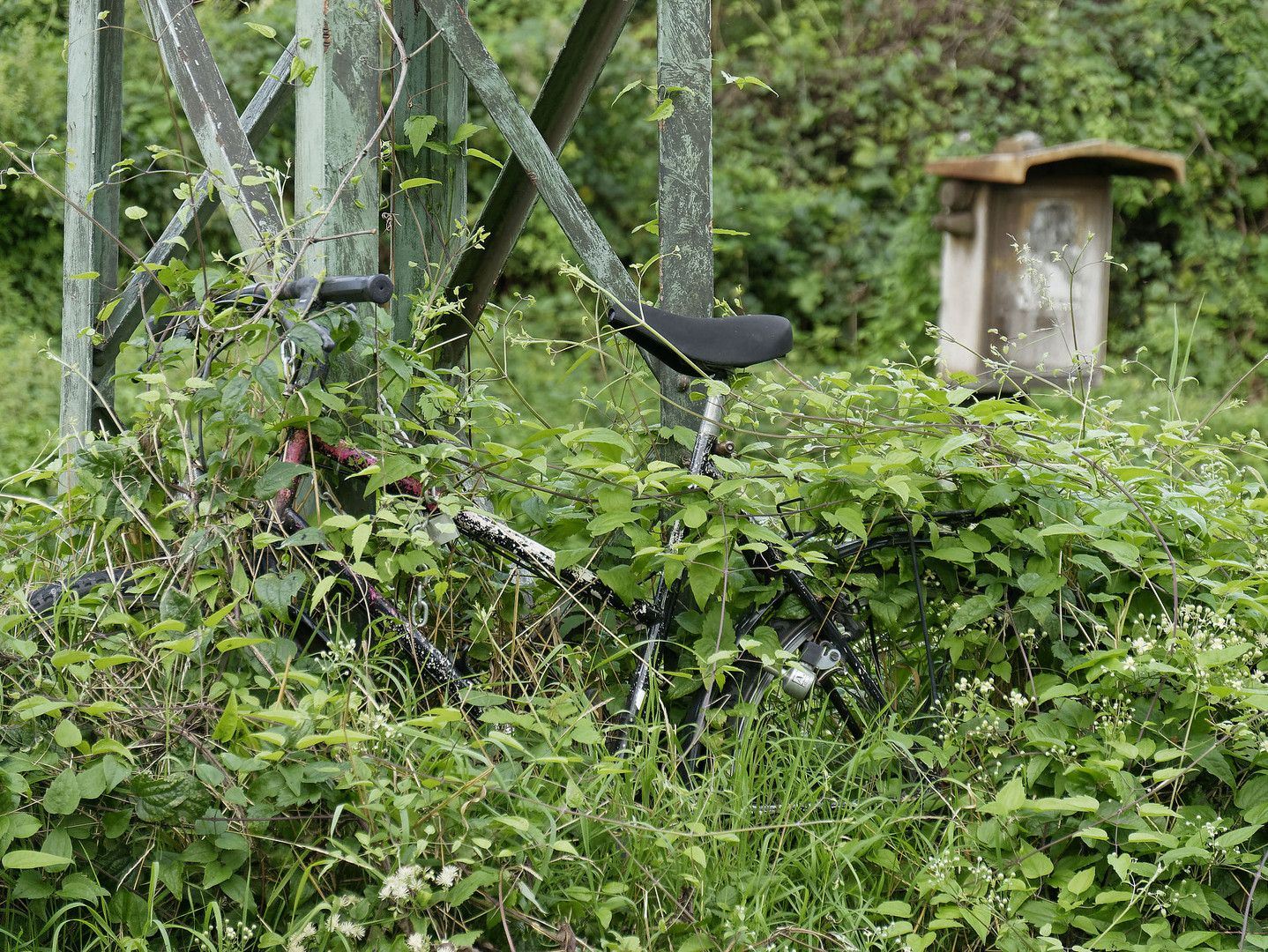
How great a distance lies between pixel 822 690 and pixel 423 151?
5.33ft

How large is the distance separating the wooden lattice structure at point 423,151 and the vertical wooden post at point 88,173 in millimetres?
622

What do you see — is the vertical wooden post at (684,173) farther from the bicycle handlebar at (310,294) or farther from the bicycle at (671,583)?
the bicycle handlebar at (310,294)

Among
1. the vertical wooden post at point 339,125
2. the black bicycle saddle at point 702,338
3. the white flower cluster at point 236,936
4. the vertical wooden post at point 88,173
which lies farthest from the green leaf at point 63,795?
the vertical wooden post at point 88,173

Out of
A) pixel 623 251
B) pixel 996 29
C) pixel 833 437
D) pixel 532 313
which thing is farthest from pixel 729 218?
pixel 833 437

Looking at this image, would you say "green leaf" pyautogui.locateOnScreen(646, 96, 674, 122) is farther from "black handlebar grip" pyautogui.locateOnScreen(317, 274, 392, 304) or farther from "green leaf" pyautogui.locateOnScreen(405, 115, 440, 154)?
"black handlebar grip" pyautogui.locateOnScreen(317, 274, 392, 304)

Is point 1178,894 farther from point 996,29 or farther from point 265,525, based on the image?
point 996,29

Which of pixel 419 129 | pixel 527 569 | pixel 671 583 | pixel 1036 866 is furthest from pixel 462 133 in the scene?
pixel 1036 866

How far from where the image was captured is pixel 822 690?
7.74 ft

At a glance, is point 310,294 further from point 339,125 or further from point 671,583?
point 671,583

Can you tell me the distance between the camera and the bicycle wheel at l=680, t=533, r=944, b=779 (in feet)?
7.16

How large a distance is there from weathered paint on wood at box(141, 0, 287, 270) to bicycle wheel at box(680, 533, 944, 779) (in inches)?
51.7

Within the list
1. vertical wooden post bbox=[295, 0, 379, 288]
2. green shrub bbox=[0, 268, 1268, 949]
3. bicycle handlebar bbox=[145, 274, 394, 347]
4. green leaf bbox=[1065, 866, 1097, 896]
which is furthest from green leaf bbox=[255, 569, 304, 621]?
green leaf bbox=[1065, 866, 1097, 896]

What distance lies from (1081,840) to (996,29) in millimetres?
8342

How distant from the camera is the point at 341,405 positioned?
6.84ft
